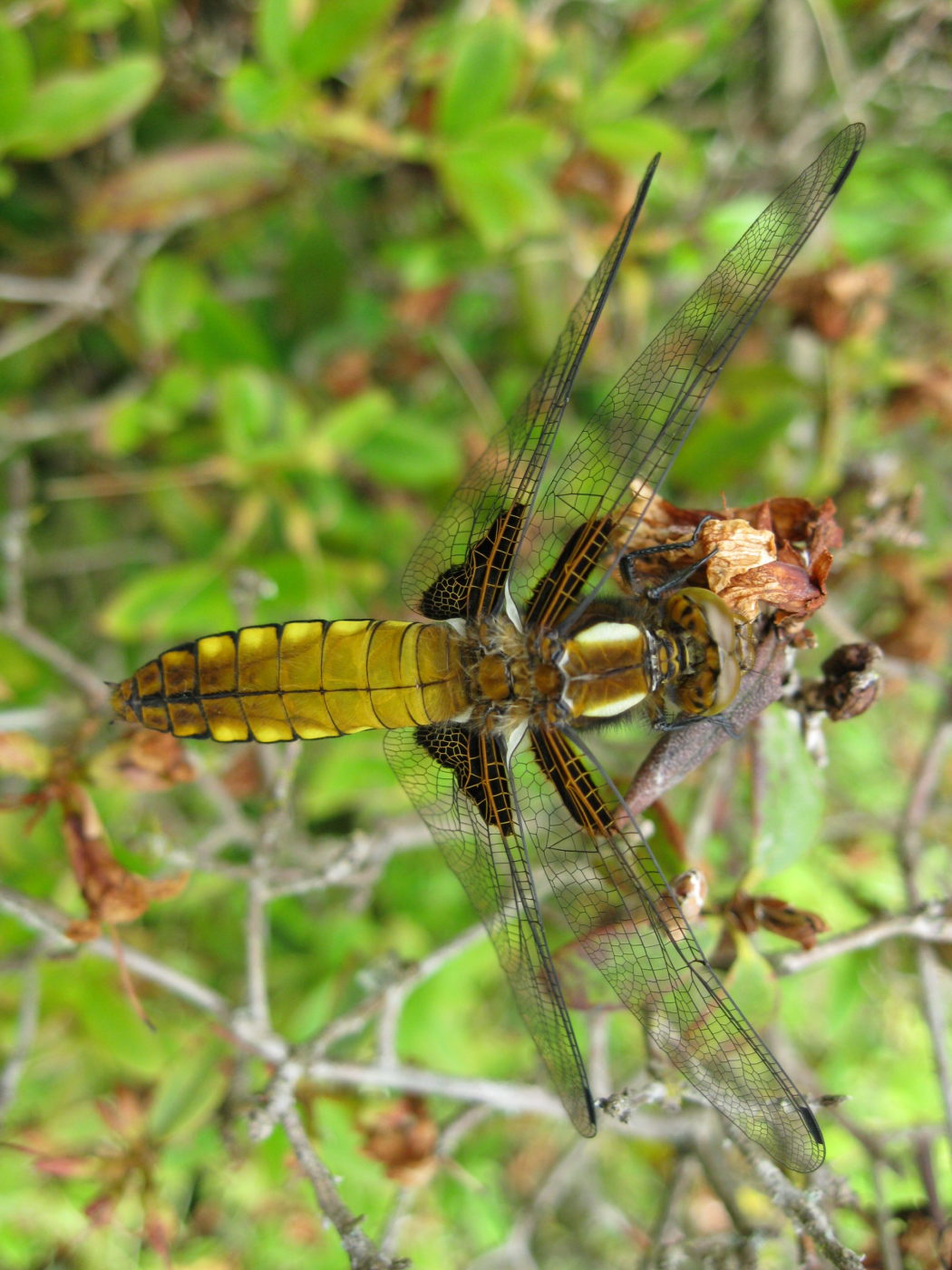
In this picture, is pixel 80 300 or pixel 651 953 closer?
pixel 651 953

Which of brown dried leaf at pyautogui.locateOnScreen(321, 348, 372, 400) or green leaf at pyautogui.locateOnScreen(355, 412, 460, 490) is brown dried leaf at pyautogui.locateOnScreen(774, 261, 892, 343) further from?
brown dried leaf at pyautogui.locateOnScreen(321, 348, 372, 400)

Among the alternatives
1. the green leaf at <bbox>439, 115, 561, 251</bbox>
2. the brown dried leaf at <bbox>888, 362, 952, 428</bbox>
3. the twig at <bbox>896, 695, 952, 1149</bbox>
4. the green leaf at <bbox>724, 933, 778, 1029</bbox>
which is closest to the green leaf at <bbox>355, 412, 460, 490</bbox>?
the green leaf at <bbox>439, 115, 561, 251</bbox>

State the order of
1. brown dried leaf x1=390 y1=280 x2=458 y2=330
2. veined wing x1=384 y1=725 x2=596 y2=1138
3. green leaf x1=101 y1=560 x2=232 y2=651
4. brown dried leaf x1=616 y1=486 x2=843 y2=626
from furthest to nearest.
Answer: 1. brown dried leaf x1=390 y1=280 x2=458 y2=330
2. green leaf x1=101 y1=560 x2=232 y2=651
3. veined wing x1=384 y1=725 x2=596 y2=1138
4. brown dried leaf x1=616 y1=486 x2=843 y2=626

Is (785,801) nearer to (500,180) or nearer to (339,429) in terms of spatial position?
(339,429)

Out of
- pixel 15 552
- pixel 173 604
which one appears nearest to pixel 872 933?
pixel 173 604

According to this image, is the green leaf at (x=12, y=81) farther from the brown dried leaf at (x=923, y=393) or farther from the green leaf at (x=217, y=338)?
the brown dried leaf at (x=923, y=393)

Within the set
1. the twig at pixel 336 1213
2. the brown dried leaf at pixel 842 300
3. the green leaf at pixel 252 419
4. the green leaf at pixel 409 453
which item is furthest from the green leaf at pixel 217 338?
the twig at pixel 336 1213
